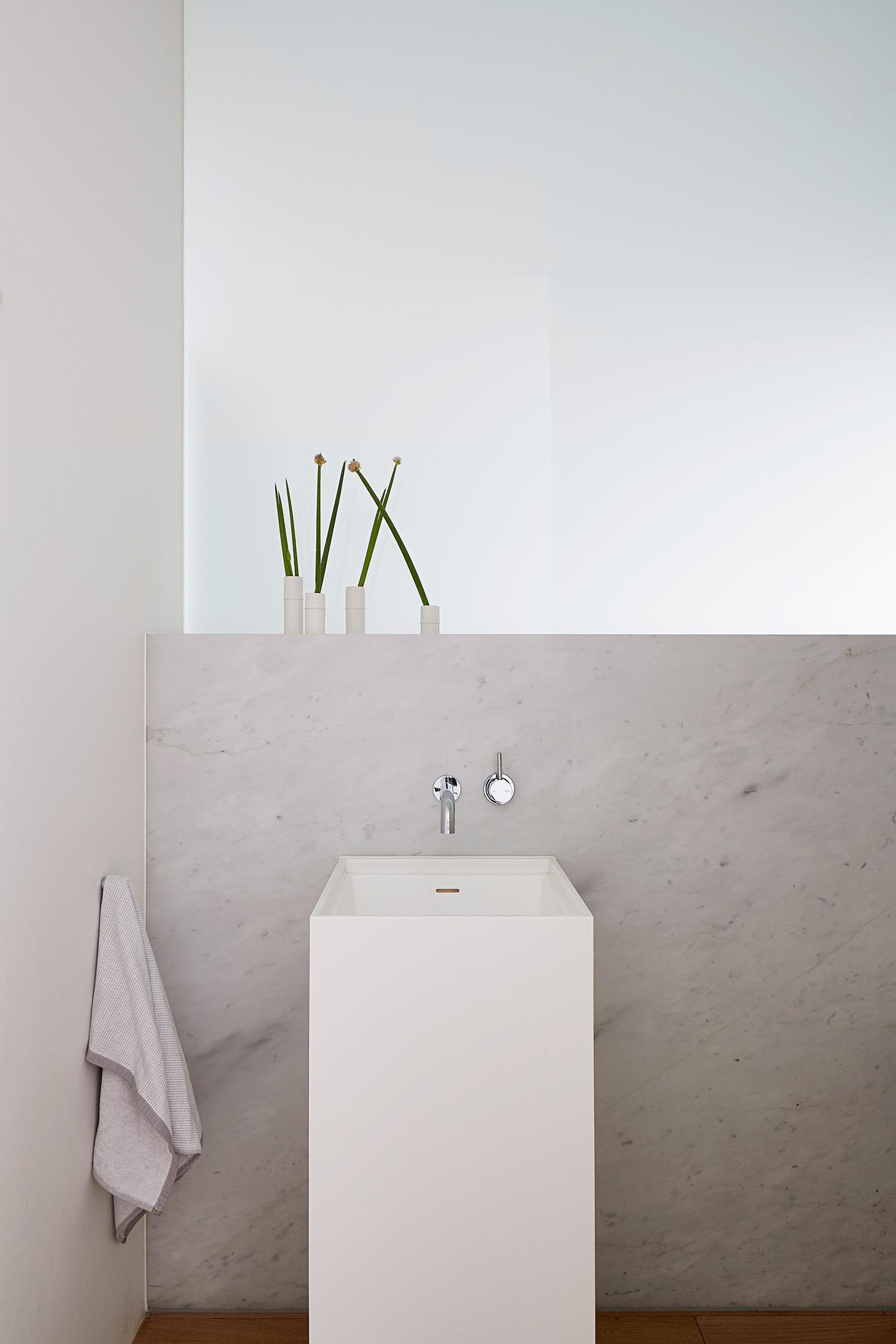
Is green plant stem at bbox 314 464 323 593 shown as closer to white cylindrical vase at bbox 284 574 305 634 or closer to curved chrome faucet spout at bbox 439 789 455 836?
white cylindrical vase at bbox 284 574 305 634

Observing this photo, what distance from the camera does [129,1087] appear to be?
1.74 metres

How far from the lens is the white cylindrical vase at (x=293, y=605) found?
82.9 inches

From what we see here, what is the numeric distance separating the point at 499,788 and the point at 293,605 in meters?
0.64

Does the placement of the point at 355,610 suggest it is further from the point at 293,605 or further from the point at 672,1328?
the point at 672,1328

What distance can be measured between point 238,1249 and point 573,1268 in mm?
928

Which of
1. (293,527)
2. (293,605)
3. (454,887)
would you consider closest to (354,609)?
(293,605)

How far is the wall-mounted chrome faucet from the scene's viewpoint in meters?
2.01

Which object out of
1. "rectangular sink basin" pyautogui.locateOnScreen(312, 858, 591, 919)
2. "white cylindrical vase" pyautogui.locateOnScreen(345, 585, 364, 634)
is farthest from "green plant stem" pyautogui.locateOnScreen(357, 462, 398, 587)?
"rectangular sink basin" pyautogui.locateOnScreen(312, 858, 591, 919)

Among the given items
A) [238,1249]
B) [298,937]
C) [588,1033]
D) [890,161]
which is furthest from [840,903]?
[890,161]

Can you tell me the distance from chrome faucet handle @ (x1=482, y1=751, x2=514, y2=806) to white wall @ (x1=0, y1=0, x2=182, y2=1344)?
78cm

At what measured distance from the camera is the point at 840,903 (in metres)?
2.08

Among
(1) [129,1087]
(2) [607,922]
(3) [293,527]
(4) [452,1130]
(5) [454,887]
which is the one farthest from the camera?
(3) [293,527]

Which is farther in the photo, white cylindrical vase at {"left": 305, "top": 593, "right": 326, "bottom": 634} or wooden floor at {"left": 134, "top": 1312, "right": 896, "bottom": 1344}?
white cylindrical vase at {"left": 305, "top": 593, "right": 326, "bottom": 634}

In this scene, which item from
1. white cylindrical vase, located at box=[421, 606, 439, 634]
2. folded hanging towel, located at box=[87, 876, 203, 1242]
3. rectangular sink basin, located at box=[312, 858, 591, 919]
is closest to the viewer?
folded hanging towel, located at box=[87, 876, 203, 1242]
